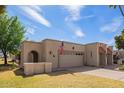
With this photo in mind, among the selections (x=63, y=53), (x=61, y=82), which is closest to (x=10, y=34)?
(x=63, y=53)

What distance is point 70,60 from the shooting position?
1756 centimetres

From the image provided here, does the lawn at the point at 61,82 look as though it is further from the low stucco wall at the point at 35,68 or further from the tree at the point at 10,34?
the tree at the point at 10,34

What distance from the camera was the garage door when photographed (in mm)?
16702

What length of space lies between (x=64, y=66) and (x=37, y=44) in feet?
12.9

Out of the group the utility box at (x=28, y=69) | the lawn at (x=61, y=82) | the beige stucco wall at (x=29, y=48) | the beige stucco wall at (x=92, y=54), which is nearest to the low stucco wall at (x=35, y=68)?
the utility box at (x=28, y=69)

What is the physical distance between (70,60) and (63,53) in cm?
141

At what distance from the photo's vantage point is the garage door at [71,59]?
1670 cm

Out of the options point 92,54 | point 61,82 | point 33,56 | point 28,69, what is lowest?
point 61,82

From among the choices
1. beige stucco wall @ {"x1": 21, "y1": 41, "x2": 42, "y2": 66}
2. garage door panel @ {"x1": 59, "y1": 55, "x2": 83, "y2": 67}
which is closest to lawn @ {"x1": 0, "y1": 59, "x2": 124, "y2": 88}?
beige stucco wall @ {"x1": 21, "y1": 41, "x2": 42, "y2": 66}

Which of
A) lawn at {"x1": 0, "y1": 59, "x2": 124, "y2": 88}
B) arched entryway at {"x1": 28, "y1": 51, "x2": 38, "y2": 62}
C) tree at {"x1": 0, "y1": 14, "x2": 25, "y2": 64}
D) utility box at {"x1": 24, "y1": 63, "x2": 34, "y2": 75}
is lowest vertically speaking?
lawn at {"x1": 0, "y1": 59, "x2": 124, "y2": 88}

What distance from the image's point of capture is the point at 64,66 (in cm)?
1678

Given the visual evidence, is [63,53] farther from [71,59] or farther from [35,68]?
[35,68]

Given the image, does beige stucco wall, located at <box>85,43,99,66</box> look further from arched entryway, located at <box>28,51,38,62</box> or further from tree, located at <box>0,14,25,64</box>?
tree, located at <box>0,14,25,64</box>

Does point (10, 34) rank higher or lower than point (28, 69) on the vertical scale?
higher
